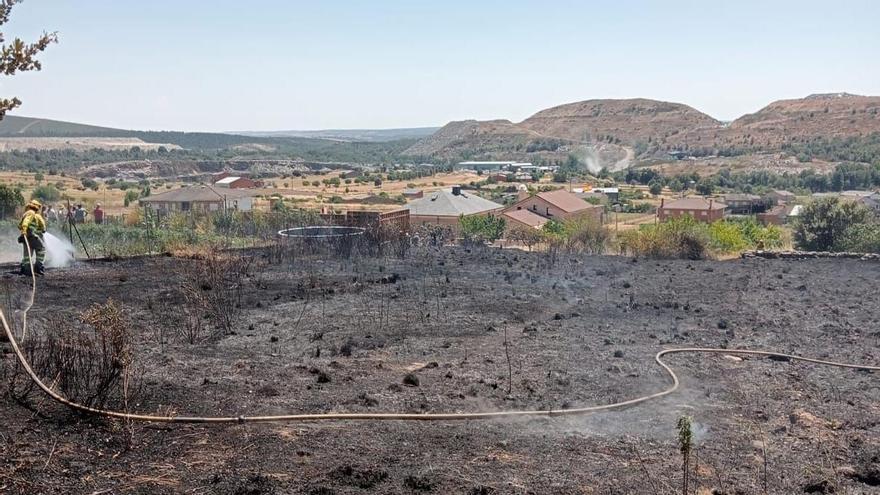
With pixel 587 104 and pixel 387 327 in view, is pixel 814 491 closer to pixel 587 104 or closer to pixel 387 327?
pixel 387 327

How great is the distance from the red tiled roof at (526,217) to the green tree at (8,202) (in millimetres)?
22104

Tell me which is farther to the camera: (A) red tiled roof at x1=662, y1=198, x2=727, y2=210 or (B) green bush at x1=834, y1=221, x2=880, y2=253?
(A) red tiled roof at x1=662, y1=198, x2=727, y2=210

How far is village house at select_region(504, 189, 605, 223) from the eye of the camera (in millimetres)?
43906

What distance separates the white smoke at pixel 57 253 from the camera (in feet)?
55.3

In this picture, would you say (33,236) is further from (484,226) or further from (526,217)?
(526,217)

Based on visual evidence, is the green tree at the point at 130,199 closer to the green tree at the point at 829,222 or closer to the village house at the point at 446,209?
the village house at the point at 446,209

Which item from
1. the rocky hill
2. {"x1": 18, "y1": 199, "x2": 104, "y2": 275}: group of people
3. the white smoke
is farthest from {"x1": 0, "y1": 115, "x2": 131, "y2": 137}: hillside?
{"x1": 18, "y1": 199, "x2": 104, "y2": 275}: group of people

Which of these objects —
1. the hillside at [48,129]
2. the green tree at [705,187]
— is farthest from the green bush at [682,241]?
the hillside at [48,129]

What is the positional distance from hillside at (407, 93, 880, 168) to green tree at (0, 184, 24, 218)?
8651 cm

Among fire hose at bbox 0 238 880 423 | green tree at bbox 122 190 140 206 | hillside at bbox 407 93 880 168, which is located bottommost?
green tree at bbox 122 190 140 206

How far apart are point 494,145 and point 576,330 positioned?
498ft

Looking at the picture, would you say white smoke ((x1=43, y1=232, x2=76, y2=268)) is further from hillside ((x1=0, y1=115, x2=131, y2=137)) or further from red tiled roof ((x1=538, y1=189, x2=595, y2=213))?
hillside ((x1=0, y1=115, x2=131, y2=137))

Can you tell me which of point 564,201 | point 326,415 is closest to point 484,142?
point 564,201

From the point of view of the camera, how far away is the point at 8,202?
27.4 metres
